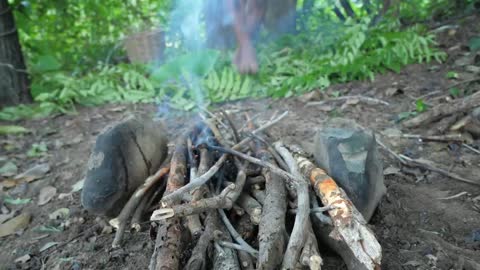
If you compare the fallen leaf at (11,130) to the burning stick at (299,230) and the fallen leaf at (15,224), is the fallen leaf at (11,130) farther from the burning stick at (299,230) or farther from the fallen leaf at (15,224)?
the burning stick at (299,230)

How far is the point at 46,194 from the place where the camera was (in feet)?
9.05

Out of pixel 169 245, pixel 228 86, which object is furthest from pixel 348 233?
pixel 228 86

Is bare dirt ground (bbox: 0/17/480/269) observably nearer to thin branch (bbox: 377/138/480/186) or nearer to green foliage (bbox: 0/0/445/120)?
thin branch (bbox: 377/138/480/186)

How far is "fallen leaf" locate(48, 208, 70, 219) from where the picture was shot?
7.91ft

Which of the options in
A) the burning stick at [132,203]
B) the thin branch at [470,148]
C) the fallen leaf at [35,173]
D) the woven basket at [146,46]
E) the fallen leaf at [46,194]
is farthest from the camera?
the woven basket at [146,46]

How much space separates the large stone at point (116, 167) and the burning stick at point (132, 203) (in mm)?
77

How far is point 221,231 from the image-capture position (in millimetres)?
1684

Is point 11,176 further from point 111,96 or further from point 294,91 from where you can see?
point 294,91

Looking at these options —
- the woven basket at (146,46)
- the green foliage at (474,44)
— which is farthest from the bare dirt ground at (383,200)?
the woven basket at (146,46)

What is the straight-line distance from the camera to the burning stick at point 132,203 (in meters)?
1.97

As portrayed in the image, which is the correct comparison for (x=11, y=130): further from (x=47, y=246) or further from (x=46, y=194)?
(x=47, y=246)

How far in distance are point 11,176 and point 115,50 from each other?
4.46m

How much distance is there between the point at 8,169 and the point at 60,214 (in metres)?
1.22

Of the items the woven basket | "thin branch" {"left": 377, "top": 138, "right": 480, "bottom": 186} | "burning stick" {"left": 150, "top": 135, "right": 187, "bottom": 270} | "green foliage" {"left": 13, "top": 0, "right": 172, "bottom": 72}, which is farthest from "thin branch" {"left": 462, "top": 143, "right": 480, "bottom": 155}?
"green foliage" {"left": 13, "top": 0, "right": 172, "bottom": 72}
